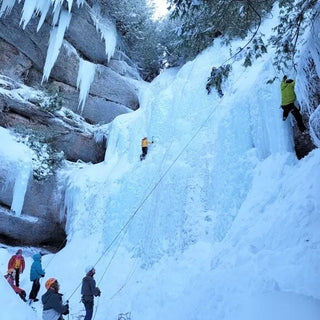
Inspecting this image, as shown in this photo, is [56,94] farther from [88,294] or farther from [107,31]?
[88,294]

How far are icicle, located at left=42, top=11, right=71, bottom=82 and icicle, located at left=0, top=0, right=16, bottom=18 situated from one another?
2.03 m

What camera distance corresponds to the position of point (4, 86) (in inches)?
590

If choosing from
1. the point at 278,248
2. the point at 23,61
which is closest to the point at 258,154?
the point at 278,248

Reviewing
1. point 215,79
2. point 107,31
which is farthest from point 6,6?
point 215,79

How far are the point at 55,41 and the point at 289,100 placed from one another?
1333 centimetres

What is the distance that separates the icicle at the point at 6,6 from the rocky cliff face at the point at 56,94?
0.59 ft

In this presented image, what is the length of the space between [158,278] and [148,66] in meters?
16.3

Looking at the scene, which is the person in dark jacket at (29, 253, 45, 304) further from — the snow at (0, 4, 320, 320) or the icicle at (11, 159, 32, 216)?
the icicle at (11, 159, 32, 216)

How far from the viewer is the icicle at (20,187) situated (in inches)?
517

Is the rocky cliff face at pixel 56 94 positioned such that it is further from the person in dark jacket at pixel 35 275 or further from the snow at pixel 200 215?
the person in dark jacket at pixel 35 275

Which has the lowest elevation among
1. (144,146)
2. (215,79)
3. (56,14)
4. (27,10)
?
(215,79)

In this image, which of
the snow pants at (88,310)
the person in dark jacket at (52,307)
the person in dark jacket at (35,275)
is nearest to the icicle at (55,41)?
the person in dark jacket at (35,275)

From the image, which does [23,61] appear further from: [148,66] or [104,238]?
[104,238]

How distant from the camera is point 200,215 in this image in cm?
885
